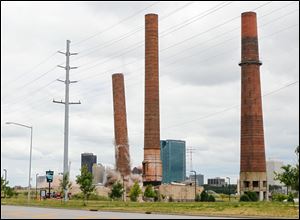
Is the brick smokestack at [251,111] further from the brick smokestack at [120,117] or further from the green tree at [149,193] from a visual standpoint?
the brick smokestack at [120,117]

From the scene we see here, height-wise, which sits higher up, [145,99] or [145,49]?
[145,49]

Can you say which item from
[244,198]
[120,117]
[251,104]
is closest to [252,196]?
[244,198]

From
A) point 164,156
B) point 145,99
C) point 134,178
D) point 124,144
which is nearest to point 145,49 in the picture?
point 145,99

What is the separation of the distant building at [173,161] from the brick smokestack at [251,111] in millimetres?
79123

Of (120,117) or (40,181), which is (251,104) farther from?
(40,181)

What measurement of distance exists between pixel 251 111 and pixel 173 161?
294 feet

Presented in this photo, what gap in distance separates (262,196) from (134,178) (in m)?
24.9

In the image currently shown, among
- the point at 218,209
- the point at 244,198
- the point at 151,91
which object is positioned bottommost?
the point at 244,198

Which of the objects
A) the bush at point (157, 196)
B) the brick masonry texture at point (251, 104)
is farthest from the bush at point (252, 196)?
the bush at point (157, 196)

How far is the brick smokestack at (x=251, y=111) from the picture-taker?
7538 cm

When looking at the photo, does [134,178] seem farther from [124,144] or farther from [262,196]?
[262,196]

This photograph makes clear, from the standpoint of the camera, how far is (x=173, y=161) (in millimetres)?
163375

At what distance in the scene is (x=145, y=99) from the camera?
259 feet

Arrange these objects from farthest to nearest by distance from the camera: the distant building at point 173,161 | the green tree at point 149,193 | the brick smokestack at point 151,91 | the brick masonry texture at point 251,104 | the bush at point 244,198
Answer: the distant building at point 173,161 → the green tree at point 149,193 → the brick smokestack at point 151,91 → the brick masonry texture at point 251,104 → the bush at point 244,198
